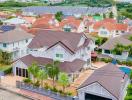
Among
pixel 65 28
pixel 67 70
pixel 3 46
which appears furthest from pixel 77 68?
pixel 65 28

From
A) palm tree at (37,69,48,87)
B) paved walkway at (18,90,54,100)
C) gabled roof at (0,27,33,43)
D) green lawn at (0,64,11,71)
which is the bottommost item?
paved walkway at (18,90,54,100)

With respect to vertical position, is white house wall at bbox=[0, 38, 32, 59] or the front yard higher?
white house wall at bbox=[0, 38, 32, 59]

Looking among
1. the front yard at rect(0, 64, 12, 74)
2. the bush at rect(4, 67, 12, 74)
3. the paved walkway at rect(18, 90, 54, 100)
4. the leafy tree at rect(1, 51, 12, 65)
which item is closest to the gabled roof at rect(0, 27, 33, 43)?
the leafy tree at rect(1, 51, 12, 65)

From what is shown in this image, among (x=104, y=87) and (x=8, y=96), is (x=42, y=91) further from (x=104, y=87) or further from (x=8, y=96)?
(x=104, y=87)

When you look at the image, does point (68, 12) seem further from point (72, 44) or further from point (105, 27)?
point (72, 44)

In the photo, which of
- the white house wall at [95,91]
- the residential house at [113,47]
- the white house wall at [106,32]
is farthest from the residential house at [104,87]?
the white house wall at [106,32]

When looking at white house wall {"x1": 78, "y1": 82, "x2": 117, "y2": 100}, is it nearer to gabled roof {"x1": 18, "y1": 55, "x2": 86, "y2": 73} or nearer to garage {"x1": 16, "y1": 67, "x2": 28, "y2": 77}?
gabled roof {"x1": 18, "y1": 55, "x2": 86, "y2": 73}

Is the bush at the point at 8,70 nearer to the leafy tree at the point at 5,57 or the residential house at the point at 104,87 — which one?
the leafy tree at the point at 5,57
